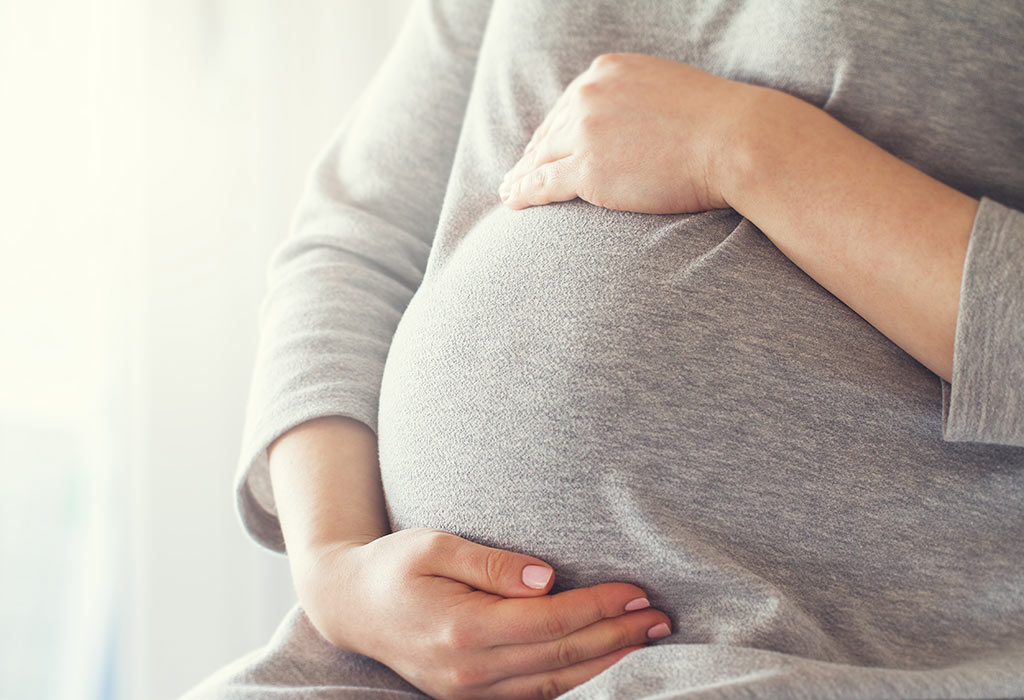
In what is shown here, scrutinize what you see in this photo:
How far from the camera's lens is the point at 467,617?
66 cm

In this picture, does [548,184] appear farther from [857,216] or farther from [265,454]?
[265,454]

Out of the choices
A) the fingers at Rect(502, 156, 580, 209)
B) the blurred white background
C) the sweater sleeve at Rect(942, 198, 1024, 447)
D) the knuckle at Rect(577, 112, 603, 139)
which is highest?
the knuckle at Rect(577, 112, 603, 139)

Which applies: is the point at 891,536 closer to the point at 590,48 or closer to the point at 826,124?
the point at 826,124

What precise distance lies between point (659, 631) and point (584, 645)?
0.19 ft

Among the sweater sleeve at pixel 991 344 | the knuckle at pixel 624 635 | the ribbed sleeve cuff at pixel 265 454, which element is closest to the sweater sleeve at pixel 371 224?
the ribbed sleeve cuff at pixel 265 454

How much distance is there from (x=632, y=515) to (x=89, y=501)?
1162 millimetres

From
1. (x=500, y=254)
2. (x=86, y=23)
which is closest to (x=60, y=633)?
(x=86, y=23)

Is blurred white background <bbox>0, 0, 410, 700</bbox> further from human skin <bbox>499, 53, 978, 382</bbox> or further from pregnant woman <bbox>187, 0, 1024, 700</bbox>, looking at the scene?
human skin <bbox>499, 53, 978, 382</bbox>

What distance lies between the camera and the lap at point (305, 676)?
27.8 inches

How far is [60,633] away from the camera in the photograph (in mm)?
1401

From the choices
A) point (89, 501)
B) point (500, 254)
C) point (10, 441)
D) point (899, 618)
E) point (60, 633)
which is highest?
point (500, 254)

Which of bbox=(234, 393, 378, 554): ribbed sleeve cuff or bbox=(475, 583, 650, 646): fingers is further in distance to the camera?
bbox=(234, 393, 378, 554): ribbed sleeve cuff

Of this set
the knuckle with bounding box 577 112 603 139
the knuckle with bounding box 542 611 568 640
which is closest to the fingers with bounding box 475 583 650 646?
the knuckle with bounding box 542 611 568 640

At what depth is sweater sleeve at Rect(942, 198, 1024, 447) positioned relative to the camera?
0.58 metres
